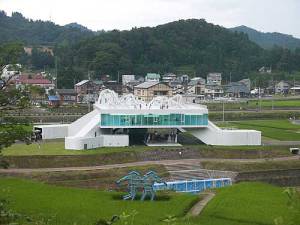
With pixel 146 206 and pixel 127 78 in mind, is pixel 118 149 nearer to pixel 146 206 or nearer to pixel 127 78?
pixel 146 206

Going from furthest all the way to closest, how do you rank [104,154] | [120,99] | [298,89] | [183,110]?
[298,89] < [120,99] < [183,110] < [104,154]

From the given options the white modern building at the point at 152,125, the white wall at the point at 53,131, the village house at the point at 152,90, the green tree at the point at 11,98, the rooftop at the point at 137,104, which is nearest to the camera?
the green tree at the point at 11,98

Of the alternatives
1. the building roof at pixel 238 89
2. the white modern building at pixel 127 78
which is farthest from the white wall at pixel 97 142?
the white modern building at pixel 127 78

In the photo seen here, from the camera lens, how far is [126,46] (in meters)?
113

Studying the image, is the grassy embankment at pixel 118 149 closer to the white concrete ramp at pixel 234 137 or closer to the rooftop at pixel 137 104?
the white concrete ramp at pixel 234 137

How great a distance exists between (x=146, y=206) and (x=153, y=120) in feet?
71.9

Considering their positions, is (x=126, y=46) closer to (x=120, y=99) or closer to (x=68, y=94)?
(x=68, y=94)

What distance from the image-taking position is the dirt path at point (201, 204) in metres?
21.3

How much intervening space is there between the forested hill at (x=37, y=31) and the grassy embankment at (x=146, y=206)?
137254 mm

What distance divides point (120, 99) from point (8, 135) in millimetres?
32811

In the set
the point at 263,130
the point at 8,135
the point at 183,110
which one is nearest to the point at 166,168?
the point at 183,110

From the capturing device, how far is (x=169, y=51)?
393ft

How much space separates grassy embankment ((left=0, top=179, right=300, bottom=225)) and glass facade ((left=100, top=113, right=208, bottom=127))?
16850 mm

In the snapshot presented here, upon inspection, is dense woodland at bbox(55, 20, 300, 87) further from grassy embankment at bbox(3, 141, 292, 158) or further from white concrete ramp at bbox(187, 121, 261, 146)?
grassy embankment at bbox(3, 141, 292, 158)
